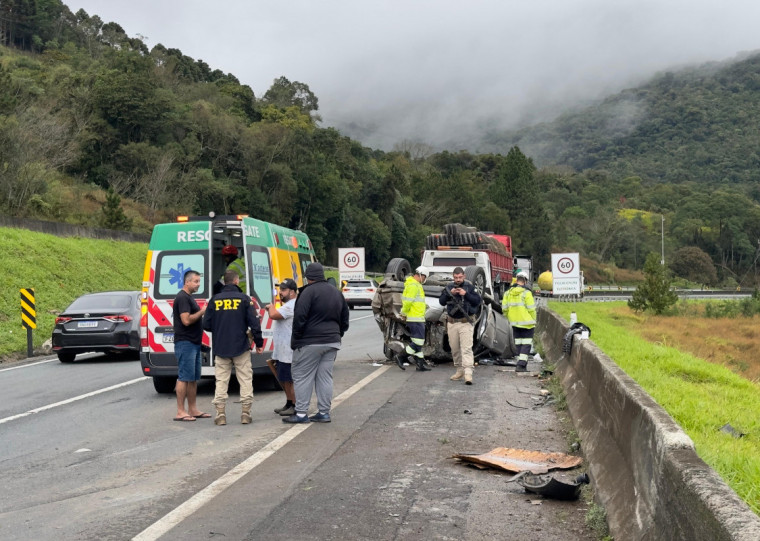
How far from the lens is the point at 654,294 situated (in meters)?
40.2

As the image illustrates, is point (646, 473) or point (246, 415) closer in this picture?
point (646, 473)

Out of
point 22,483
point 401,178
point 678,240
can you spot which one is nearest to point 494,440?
point 22,483

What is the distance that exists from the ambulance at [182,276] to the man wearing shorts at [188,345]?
1.34 metres

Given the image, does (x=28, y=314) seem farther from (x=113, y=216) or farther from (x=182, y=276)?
(x=113, y=216)

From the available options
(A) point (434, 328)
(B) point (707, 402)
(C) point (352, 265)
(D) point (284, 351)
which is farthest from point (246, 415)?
(C) point (352, 265)

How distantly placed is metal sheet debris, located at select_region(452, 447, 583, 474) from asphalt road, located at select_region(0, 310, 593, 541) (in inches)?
6.7

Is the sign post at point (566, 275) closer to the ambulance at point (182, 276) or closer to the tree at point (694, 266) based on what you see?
the ambulance at point (182, 276)

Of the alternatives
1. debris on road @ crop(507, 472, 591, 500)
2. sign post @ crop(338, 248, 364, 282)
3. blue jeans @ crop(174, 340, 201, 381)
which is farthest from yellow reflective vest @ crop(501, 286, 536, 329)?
sign post @ crop(338, 248, 364, 282)

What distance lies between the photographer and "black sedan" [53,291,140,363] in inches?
682

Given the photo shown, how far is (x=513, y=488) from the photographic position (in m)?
6.81

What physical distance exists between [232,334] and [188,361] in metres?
0.76

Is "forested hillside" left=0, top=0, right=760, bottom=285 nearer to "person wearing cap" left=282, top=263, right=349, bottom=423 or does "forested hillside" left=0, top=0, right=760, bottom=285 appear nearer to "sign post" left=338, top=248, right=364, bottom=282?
"sign post" left=338, top=248, right=364, bottom=282

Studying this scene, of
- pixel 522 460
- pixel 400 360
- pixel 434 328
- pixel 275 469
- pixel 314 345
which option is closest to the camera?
pixel 275 469

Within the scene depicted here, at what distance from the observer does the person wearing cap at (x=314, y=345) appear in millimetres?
9633
